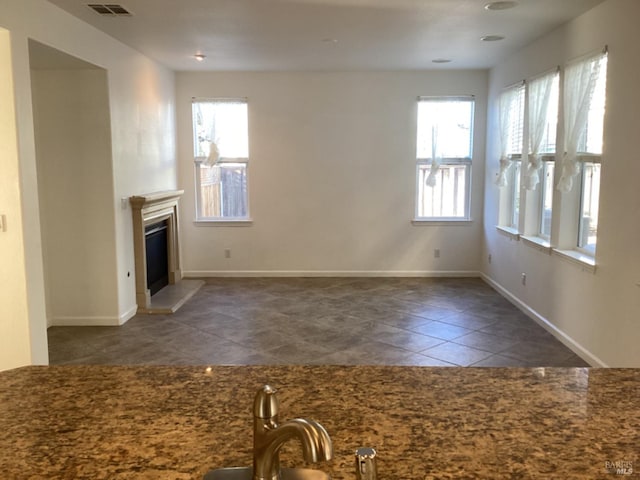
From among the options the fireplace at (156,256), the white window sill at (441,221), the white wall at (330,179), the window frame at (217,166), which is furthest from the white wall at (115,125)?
the white window sill at (441,221)

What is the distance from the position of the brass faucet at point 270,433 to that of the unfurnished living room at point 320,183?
3300mm

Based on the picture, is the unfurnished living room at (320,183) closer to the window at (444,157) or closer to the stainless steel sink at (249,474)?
the window at (444,157)

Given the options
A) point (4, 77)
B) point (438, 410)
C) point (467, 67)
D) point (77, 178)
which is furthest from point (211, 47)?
point (438, 410)

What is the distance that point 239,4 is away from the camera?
13.5 ft

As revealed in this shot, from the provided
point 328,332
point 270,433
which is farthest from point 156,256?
point 270,433

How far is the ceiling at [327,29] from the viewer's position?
4.18m

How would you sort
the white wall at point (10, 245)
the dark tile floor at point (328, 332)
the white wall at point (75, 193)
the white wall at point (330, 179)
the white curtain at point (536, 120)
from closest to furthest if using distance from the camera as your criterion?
1. the white wall at point (10, 245)
2. the dark tile floor at point (328, 332)
3. the white wall at point (75, 193)
4. the white curtain at point (536, 120)
5. the white wall at point (330, 179)

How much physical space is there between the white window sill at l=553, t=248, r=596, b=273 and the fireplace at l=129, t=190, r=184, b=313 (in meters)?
4.06

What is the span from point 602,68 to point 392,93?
3.41m

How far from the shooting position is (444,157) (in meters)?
7.54

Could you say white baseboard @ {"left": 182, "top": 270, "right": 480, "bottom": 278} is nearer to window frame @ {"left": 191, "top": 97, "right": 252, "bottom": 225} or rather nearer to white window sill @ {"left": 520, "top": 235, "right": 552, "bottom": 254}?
window frame @ {"left": 191, "top": 97, "right": 252, "bottom": 225}

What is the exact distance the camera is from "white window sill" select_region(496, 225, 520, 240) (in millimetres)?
6081

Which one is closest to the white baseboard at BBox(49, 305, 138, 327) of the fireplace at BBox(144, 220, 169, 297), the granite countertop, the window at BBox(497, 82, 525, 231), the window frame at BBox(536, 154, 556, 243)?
the fireplace at BBox(144, 220, 169, 297)

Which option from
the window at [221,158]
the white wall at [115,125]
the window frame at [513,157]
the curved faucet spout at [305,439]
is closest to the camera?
the curved faucet spout at [305,439]
